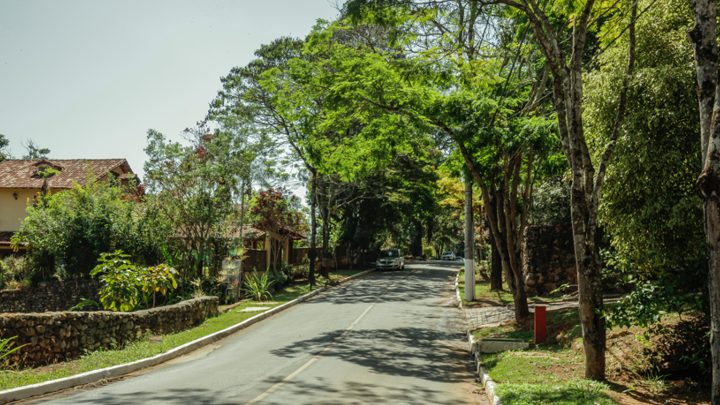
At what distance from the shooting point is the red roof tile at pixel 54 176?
33625mm

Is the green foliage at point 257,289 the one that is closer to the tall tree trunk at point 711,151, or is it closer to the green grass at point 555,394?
the green grass at point 555,394

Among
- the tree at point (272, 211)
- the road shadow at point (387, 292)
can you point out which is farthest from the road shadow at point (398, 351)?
the tree at point (272, 211)

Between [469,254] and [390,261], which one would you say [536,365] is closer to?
[469,254]

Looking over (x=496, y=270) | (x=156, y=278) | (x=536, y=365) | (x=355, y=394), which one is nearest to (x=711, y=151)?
(x=536, y=365)

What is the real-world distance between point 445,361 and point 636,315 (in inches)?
178

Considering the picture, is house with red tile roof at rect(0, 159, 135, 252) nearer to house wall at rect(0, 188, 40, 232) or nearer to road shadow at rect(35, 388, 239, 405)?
house wall at rect(0, 188, 40, 232)

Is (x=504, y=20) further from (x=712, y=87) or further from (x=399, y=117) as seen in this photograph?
(x=712, y=87)

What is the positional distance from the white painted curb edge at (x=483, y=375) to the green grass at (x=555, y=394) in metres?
0.09

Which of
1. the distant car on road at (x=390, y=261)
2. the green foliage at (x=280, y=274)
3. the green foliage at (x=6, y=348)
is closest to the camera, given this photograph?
the green foliage at (x=6, y=348)

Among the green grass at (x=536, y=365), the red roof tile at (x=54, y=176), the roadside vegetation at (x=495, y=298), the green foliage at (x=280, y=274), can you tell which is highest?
the red roof tile at (x=54, y=176)

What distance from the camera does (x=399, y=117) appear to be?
14664mm

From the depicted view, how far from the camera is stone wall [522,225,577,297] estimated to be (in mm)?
19422

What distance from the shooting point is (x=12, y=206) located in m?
33.9

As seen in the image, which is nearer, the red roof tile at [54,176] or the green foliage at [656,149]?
the green foliage at [656,149]
